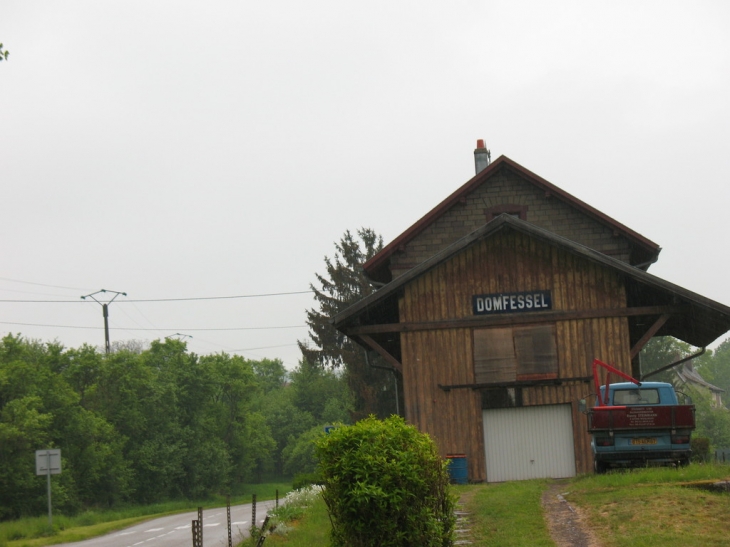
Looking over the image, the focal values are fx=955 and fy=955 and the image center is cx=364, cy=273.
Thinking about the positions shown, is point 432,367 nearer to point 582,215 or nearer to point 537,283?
point 537,283

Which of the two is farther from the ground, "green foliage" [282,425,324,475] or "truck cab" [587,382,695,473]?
"truck cab" [587,382,695,473]

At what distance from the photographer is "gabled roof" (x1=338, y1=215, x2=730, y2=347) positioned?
22.8 m

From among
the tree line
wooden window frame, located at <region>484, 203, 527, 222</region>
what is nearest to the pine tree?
the tree line

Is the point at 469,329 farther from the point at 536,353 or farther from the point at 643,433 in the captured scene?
the point at 643,433

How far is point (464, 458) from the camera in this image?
76.2 feet

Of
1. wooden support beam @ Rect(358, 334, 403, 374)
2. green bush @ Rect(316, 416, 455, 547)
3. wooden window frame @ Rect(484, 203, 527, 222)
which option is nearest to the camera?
green bush @ Rect(316, 416, 455, 547)

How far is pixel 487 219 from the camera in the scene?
29.5 meters

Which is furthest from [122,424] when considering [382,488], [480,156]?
[382,488]

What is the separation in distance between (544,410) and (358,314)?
5372 mm

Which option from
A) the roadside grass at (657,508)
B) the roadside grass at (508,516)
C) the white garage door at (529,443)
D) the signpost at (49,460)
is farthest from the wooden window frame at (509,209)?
the signpost at (49,460)

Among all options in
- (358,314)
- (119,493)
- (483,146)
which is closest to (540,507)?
(358,314)

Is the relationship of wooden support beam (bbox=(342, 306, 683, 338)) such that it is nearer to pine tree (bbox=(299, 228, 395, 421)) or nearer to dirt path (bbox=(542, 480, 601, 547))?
dirt path (bbox=(542, 480, 601, 547))

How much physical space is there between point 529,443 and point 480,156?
46.5 ft

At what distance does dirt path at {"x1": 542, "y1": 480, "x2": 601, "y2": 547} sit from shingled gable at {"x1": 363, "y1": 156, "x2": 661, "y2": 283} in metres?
14.0
